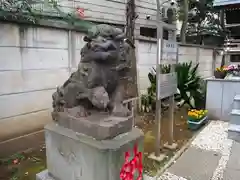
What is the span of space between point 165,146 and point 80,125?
1889 millimetres

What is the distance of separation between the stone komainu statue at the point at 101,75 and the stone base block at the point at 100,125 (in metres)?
0.05

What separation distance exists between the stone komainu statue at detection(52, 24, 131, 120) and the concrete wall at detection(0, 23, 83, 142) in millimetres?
1475

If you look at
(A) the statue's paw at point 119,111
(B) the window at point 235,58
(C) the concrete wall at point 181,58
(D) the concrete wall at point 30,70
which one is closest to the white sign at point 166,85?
(A) the statue's paw at point 119,111

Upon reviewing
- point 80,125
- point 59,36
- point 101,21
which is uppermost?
point 101,21

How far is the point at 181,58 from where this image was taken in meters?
6.19

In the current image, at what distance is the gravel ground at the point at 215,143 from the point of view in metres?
2.39

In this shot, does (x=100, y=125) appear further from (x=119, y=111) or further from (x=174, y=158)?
(x=174, y=158)

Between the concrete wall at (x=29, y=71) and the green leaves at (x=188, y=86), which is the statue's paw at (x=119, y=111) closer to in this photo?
the concrete wall at (x=29, y=71)

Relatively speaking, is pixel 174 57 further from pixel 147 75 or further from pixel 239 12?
pixel 239 12

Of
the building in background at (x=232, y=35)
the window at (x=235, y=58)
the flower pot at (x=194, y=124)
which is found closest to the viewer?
the flower pot at (x=194, y=124)

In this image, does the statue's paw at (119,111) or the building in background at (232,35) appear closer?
the statue's paw at (119,111)

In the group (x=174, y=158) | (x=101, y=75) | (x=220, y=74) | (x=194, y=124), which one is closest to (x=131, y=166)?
(x=101, y=75)

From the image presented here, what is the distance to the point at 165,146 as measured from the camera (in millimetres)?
3084

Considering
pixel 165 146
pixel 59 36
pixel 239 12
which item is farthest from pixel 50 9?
pixel 239 12
